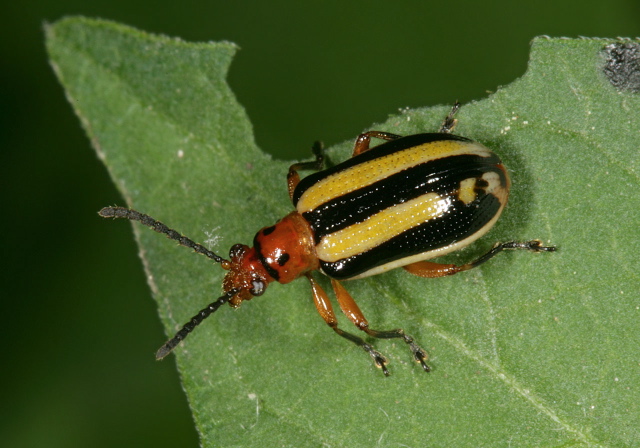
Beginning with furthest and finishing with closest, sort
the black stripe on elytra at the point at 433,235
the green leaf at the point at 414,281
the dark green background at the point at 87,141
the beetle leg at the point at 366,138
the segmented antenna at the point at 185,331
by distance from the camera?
the dark green background at the point at 87,141 < the beetle leg at the point at 366,138 < the segmented antenna at the point at 185,331 < the black stripe on elytra at the point at 433,235 < the green leaf at the point at 414,281

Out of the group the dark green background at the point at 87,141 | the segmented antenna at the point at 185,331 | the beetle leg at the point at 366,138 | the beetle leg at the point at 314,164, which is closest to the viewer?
the segmented antenna at the point at 185,331

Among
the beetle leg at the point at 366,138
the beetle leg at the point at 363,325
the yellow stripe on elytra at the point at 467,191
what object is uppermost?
the beetle leg at the point at 366,138

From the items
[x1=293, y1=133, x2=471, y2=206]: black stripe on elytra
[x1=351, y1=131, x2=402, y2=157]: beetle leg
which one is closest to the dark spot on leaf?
[x1=293, y1=133, x2=471, y2=206]: black stripe on elytra

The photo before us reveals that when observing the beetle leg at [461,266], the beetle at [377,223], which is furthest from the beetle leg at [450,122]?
the beetle leg at [461,266]

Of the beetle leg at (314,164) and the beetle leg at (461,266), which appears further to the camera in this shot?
the beetle leg at (314,164)

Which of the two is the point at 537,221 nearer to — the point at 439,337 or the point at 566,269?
the point at 566,269

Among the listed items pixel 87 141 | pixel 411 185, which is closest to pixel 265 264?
pixel 411 185

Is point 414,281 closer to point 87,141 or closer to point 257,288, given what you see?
point 257,288

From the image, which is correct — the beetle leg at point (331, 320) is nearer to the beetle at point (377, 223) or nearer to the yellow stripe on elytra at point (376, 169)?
the beetle at point (377, 223)
